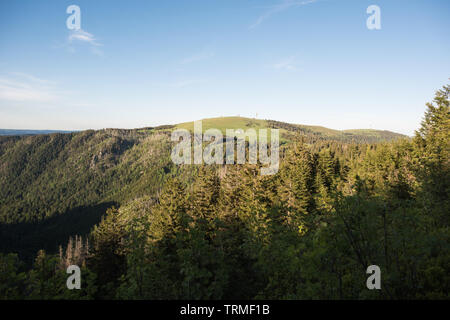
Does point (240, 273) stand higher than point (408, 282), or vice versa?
point (408, 282)

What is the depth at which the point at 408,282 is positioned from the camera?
23.9 ft

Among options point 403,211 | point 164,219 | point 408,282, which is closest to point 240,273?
point 408,282
